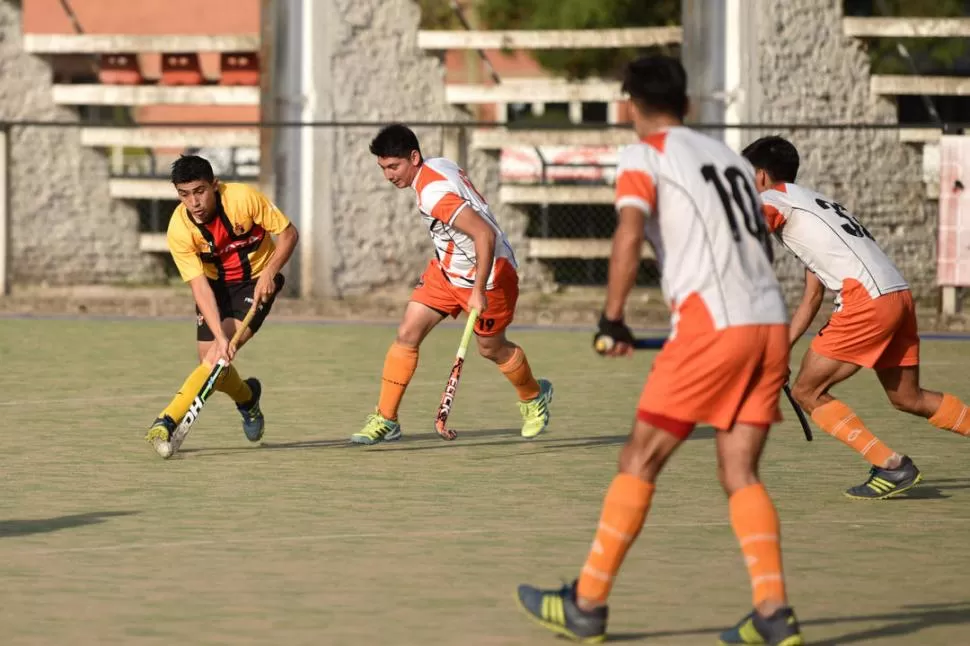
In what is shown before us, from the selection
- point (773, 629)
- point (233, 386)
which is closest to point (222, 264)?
point (233, 386)

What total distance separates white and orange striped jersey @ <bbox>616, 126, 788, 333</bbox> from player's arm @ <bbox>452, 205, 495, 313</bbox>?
4.26 meters

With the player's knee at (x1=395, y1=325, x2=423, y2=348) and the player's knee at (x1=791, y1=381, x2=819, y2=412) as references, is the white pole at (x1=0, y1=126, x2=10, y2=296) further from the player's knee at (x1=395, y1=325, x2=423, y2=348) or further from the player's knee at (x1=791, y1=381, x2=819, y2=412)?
the player's knee at (x1=791, y1=381, x2=819, y2=412)

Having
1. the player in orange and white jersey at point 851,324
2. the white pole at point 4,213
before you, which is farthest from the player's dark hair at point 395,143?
the white pole at point 4,213

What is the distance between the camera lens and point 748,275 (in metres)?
6.18

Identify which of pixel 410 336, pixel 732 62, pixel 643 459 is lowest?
pixel 643 459

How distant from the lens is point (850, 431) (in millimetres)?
9109

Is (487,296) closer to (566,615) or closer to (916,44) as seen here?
(566,615)

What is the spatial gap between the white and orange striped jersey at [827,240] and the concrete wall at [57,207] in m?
17.8

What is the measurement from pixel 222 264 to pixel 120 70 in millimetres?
16378

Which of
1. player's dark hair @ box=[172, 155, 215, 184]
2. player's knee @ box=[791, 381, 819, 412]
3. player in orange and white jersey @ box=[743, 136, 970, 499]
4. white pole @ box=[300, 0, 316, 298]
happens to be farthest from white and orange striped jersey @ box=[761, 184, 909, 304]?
white pole @ box=[300, 0, 316, 298]

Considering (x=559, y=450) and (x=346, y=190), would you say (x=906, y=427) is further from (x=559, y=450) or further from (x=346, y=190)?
(x=346, y=190)

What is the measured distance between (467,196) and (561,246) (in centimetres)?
1332

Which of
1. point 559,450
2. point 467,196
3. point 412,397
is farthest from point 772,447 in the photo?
point 412,397

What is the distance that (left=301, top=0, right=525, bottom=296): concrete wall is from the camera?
74.5ft
